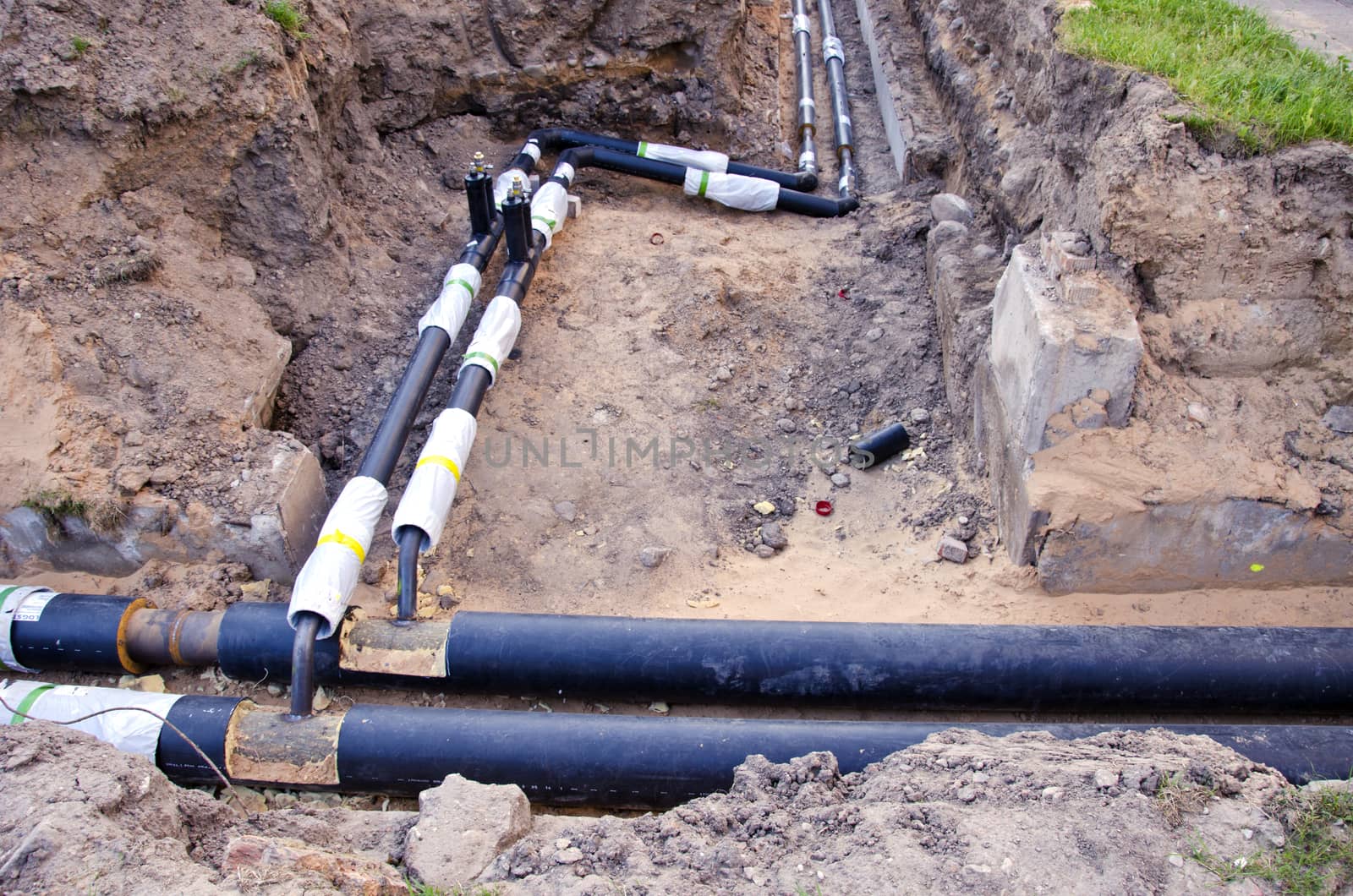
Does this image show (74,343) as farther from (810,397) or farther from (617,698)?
(810,397)

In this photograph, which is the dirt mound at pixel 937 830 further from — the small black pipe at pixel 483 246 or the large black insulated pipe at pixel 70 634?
the small black pipe at pixel 483 246

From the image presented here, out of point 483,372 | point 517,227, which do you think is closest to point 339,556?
point 483,372

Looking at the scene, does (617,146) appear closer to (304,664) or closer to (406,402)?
(406,402)

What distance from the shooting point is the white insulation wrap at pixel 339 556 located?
11.2 ft

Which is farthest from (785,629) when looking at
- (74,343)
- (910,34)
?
(910,34)

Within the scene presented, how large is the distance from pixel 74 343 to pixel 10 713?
172cm

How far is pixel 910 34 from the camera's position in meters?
9.27

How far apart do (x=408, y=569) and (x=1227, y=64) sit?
452 centimetres

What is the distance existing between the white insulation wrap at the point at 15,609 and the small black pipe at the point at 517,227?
3.02 m

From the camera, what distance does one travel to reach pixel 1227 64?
434 cm

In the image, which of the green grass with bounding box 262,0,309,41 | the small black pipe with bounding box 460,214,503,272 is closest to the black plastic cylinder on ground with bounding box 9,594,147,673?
the small black pipe with bounding box 460,214,503,272

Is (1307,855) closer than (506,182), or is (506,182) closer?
(1307,855)

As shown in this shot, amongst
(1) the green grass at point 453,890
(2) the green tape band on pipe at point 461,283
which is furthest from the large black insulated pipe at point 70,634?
(2) the green tape band on pipe at point 461,283

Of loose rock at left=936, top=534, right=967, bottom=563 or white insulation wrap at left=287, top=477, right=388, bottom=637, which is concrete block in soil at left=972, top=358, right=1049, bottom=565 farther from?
white insulation wrap at left=287, top=477, right=388, bottom=637
